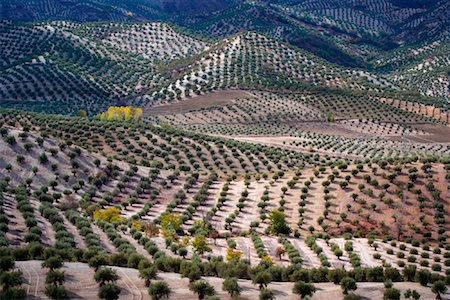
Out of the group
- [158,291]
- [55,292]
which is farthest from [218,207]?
[55,292]

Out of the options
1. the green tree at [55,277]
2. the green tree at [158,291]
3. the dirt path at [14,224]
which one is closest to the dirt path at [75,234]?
the dirt path at [14,224]

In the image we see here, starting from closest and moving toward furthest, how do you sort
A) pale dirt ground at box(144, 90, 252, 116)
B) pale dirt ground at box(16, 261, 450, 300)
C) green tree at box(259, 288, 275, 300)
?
pale dirt ground at box(16, 261, 450, 300)
green tree at box(259, 288, 275, 300)
pale dirt ground at box(144, 90, 252, 116)

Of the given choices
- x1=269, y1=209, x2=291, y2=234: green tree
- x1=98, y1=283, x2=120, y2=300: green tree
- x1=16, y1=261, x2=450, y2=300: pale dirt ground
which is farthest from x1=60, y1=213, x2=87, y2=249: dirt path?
x1=269, y1=209, x2=291, y2=234: green tree

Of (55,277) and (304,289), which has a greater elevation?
(304,289)

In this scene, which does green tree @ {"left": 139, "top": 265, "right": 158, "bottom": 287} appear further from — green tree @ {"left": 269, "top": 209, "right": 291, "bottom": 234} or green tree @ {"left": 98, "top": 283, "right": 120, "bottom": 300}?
green tree @ {"left": 269, "top": 209, "right": 291, "bottom": 234}

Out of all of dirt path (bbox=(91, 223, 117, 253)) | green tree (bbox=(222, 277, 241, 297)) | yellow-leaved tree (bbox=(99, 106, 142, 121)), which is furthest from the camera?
yellow-leaved tree (bbox=(99, 106, 142, 121))

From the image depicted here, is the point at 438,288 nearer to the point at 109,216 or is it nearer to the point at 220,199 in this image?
the point at 109,216

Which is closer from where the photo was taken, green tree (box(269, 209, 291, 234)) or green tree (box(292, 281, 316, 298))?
green tree (box(292, 281, 316, 298))

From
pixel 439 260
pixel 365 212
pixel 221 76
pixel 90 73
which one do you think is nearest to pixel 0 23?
pixel 90 73
